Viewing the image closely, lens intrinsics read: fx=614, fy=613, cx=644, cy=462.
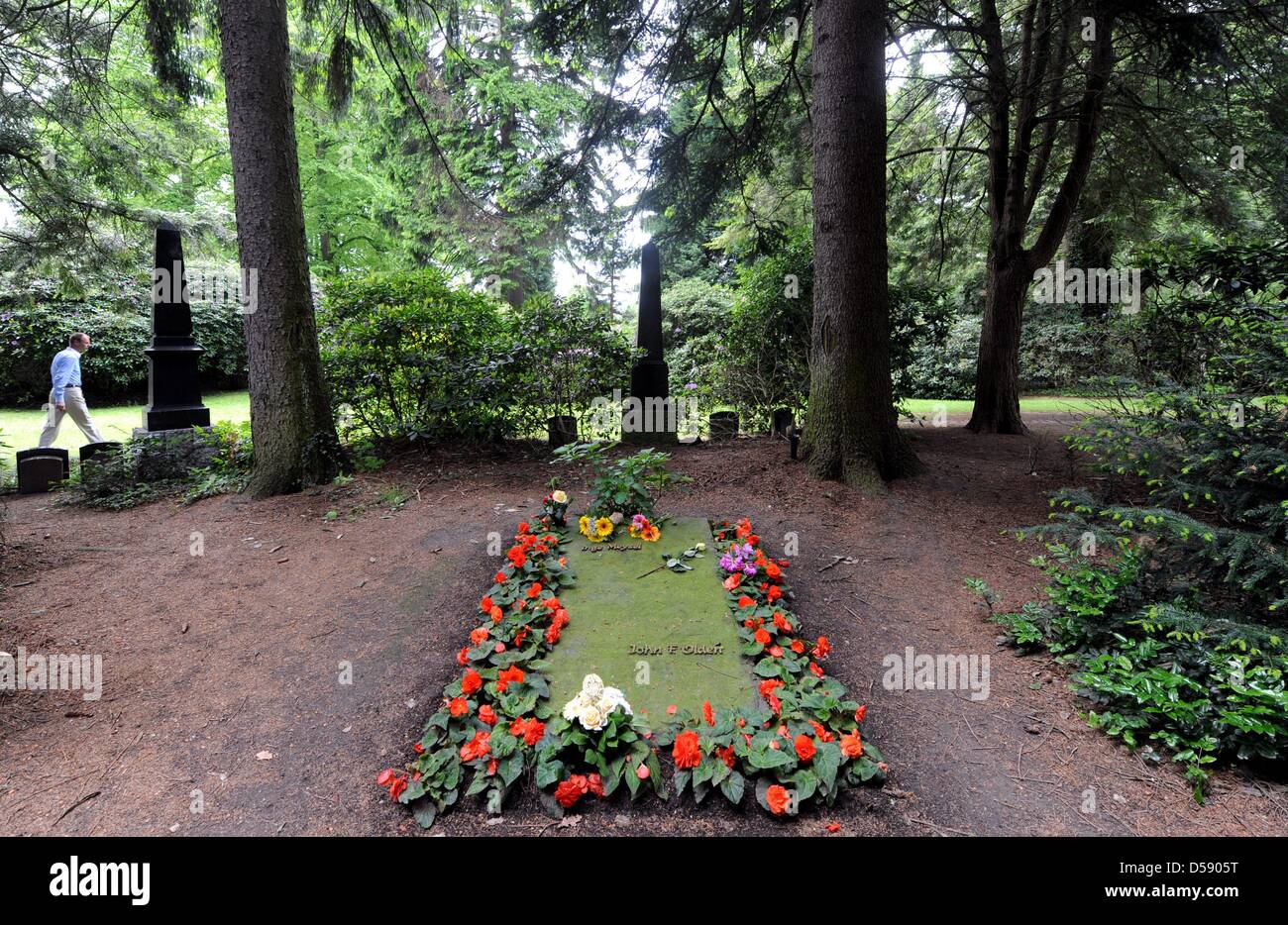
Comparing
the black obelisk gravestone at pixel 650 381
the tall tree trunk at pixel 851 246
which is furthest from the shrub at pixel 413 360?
the tall tree trunk at pixel 851 246

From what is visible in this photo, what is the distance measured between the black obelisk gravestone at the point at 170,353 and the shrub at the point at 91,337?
26.9 ft

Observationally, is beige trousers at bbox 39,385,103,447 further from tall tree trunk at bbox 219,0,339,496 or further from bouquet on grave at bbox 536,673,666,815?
bouquet on grave at bbox 536,673,666,815

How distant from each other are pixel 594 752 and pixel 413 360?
5711mm

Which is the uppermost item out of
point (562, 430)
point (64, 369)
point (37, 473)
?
point (64, 369)

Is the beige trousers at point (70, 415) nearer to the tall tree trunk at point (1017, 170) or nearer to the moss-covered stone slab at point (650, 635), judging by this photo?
the moss-covered stone slab at point (650, 635)

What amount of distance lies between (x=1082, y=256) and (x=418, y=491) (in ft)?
58.8

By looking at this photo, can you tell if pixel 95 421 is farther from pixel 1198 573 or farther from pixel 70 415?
pixel 1198 573

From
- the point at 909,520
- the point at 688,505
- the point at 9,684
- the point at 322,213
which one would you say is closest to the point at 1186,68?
the point at 909,520

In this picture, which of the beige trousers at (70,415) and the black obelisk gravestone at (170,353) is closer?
the black obelisk gravestone at (170,353)

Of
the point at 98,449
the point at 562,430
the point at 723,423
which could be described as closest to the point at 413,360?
the point at 562,430

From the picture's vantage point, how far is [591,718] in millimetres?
2469

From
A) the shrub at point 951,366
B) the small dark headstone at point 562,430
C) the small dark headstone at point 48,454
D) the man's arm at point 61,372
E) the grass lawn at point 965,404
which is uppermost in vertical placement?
the shrub at point 951,366

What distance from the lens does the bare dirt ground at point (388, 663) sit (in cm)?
231
